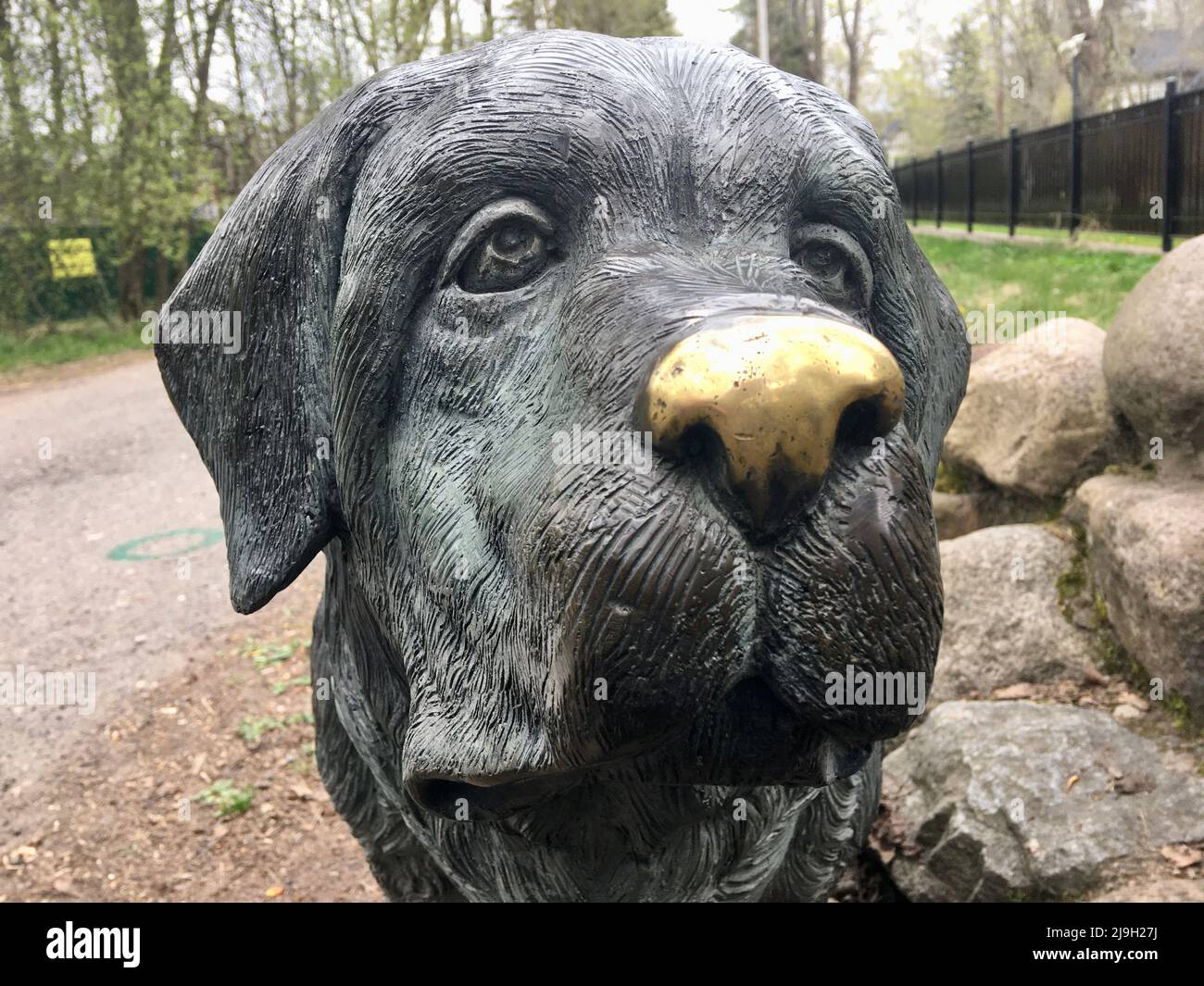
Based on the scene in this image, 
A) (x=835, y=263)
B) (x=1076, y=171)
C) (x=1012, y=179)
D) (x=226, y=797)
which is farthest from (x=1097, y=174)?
(x=835, y=263)

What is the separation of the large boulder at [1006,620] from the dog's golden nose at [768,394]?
3.43 metres

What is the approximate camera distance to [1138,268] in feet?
29.7

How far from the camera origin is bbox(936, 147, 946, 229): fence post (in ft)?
84.7

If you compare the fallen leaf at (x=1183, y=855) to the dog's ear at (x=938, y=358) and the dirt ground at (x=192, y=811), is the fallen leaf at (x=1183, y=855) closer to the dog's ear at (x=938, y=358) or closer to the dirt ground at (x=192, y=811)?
the dog's ear at (x=938, y=358)

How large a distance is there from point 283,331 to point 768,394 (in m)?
1.03

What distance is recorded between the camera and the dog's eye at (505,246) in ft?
5.21

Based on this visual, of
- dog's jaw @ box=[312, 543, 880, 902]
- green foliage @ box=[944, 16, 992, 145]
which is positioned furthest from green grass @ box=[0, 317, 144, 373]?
green foliage @ box=[944, 16, 992, 145]

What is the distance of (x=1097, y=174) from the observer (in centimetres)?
1509

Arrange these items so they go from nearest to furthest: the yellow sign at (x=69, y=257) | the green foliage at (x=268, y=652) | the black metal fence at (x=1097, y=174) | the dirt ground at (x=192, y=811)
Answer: the dirt ground at (x=192, y=811)
the green foliage at (x=268, y=652)
the black metal fence at (x=1097, y=174)
the yellow sign at (x=69, y=257)

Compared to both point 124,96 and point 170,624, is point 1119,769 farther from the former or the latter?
point 124,96

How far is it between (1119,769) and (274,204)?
3303mm

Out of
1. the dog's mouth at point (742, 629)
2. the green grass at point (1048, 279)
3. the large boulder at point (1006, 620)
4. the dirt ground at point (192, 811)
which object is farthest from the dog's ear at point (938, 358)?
the green grass at point (1048, 279)

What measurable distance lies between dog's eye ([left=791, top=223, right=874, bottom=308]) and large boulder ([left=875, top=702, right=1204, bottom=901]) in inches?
94.8
